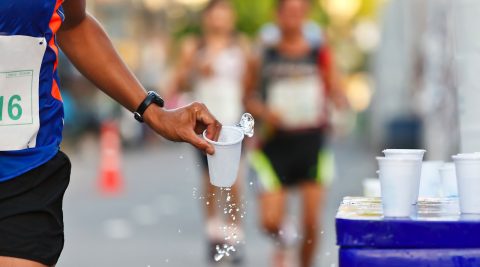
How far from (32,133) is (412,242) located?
1.18 m

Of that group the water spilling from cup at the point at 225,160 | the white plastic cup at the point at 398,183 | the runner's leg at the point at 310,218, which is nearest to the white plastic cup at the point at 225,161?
the water spilling from cup at the point at 225,160

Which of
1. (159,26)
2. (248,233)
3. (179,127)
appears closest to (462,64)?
(179,127)

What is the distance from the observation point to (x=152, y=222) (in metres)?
14.8

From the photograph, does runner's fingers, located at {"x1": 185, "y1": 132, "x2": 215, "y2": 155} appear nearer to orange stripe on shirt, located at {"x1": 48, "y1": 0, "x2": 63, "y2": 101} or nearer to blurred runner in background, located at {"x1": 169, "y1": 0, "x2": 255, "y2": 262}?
orange stripe on shirt, located at {"x1": 48, "y1": 0, "x2": 63, "y2": 101}

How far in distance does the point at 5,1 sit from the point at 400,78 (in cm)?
2348

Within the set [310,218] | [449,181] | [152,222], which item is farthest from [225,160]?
[152,222]

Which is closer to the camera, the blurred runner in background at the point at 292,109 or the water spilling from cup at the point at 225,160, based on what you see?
the water spilling from cup at the point at 225,160

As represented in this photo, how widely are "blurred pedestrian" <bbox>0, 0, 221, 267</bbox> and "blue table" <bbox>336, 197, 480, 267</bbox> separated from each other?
2.04ft

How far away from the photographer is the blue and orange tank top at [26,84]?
13.3 feet

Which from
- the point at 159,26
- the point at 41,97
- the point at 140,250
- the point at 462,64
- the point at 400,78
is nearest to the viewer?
the point at 41,97

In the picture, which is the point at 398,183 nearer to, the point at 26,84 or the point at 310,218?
the point at 26,84

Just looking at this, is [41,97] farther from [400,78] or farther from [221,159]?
[400,78]

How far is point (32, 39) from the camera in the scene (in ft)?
13.5

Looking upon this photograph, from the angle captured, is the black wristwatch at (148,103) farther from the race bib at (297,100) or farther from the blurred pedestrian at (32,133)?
the race bib at (297,100)
